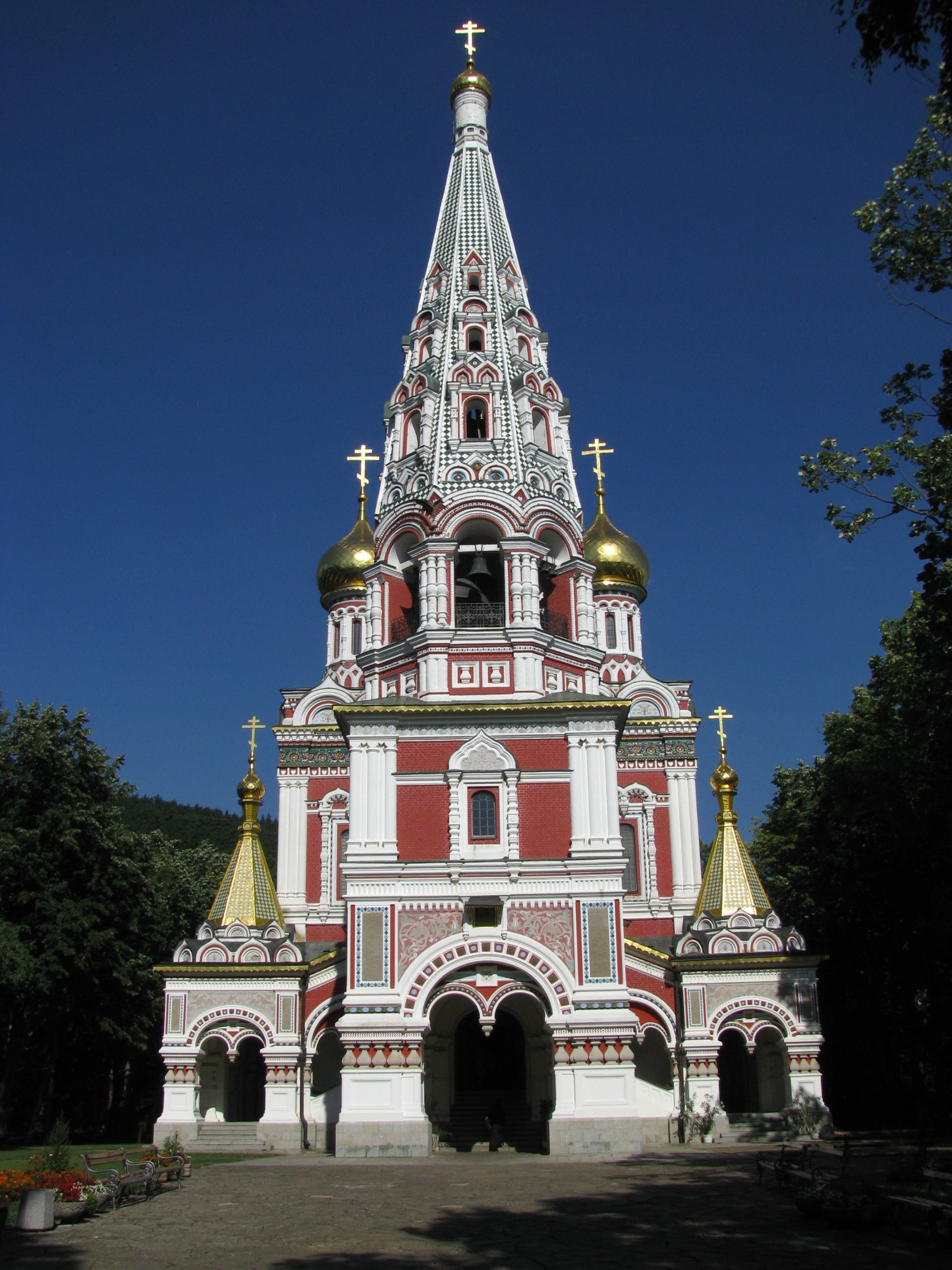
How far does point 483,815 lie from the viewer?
64.3ft

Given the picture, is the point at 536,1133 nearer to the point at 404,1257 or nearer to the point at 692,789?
the point at 692,789

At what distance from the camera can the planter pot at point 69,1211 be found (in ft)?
36.2

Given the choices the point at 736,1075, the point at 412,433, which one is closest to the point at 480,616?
the point at 412,433

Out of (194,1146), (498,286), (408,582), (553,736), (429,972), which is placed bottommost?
(194,1146)

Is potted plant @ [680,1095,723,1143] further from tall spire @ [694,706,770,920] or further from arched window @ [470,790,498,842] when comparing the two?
arched window @ [470,790,498,842]

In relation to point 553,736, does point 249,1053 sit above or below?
below

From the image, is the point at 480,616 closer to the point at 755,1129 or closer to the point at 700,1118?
the point at 700,1118

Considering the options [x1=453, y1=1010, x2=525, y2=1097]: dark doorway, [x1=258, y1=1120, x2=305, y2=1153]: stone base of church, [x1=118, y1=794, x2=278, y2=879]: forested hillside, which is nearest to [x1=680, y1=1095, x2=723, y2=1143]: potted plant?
[x1=453, y1=1010, x2=525, y2=1097]: dark doorway

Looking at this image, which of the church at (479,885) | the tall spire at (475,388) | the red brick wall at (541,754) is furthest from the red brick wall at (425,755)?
the tall spire at (475,388)

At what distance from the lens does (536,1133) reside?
19969mm

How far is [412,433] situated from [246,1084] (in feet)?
41.8

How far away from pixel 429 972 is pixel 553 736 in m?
4.14

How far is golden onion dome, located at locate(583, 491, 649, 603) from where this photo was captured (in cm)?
3103

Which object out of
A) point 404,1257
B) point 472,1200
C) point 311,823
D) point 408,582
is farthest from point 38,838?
point 404,1257
